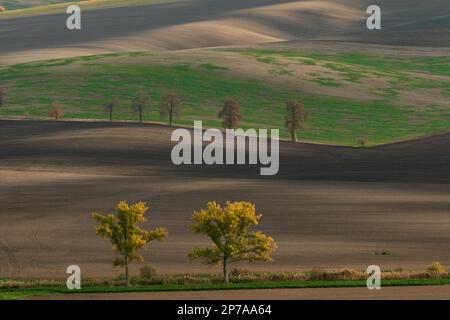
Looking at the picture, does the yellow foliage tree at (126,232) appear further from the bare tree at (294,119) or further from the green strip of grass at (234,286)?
the bare tree at (294,119)

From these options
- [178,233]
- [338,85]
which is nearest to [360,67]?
[338,85]

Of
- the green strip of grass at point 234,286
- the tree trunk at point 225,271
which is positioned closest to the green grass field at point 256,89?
the tree trunk at point 225,271

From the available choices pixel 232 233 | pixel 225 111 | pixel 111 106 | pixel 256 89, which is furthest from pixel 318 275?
pixel 256 89

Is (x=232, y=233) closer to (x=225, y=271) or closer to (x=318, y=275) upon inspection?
(x=225, y=271)

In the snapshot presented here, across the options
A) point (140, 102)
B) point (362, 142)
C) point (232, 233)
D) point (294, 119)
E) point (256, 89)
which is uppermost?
point (256, 89)

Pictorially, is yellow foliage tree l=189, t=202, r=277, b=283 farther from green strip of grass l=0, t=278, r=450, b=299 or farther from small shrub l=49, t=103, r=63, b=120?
small shrub l=49, t=103, r=63, b=120

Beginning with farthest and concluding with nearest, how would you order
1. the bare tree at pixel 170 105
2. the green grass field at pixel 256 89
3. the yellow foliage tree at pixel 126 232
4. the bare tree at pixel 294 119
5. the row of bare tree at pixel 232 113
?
the green grass field at pixel 256 89
the bare tree at pixel 170 105
the row of bare tree at pixel 232 113
the bare tree at pixel 294 119
the yellow foliage tree at pixel 126 232

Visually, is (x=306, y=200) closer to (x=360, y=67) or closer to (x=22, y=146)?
(x=22, y=146)

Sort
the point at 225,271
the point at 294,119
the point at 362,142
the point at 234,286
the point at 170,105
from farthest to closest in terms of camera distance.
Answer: the point at 170,105 < the point at 294,119 < the point at 362,142 < the point at 225,271 < the point at 234,286
